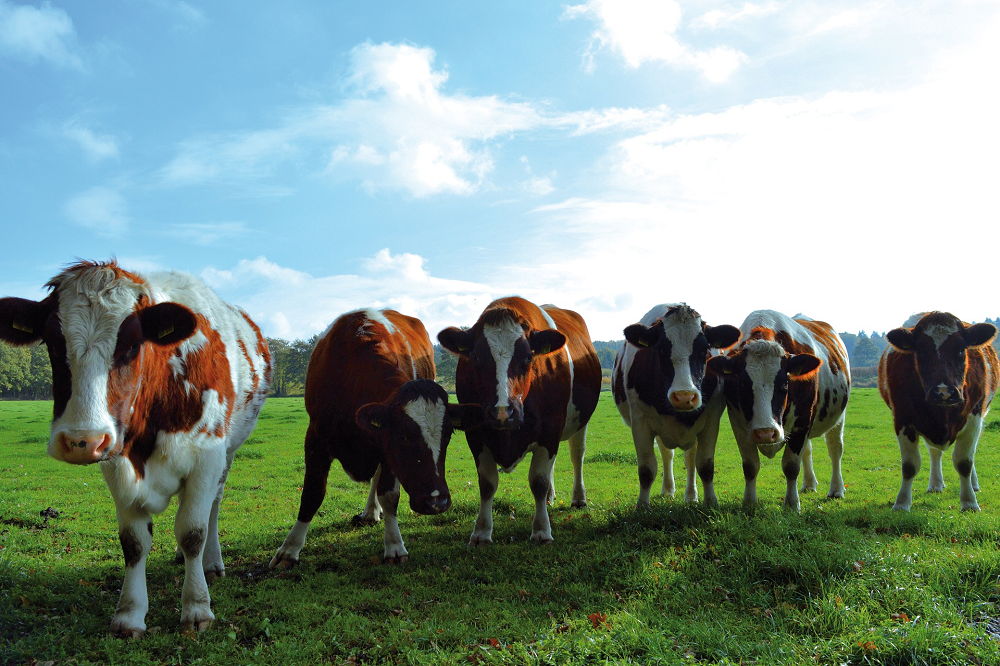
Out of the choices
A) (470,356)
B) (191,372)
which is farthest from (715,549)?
(191,372)

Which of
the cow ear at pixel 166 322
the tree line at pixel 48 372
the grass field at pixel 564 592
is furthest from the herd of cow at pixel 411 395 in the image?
the tree line at pixel 48 372

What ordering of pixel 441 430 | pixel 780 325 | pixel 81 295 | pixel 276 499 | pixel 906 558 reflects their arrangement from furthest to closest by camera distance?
1. pixel 276 499
2. pixel 780 325
3. pixel 441 430
4. pixel 906 558
5. pixel 81 295

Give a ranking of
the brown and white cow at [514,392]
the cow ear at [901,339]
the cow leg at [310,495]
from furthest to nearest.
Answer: the cow ear at [901,339] → the cow leg at [310,495] → the brown and white cow at [514,392]

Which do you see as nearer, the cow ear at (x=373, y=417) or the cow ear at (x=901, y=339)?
the cow ear at (x=373, y=417)

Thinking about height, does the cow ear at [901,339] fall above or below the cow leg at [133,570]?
above

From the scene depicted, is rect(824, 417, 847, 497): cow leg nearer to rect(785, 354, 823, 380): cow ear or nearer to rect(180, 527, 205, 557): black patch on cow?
rect(785, 354, 823, 380): cow ear

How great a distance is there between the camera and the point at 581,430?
10.7 m

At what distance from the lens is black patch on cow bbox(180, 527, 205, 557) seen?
5.50 m

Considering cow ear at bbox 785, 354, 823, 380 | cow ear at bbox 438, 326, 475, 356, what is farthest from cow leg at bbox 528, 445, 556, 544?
cow ear at bbox 785, 354, 823, 380

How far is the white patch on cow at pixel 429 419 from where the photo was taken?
255 inches

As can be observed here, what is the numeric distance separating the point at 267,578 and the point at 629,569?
3.99m

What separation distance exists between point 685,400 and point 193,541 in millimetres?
5589

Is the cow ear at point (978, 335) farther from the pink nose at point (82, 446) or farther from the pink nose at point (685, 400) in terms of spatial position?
the pink nose at point (82, 446)

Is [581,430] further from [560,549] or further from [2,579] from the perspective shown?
[2,579]
